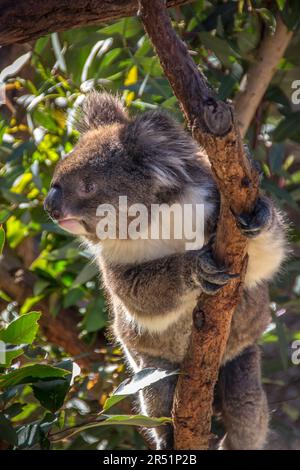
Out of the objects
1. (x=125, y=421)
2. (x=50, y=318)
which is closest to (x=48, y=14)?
(x=125, y=421)

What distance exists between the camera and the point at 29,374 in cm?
264

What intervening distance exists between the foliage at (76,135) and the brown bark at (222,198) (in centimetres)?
68

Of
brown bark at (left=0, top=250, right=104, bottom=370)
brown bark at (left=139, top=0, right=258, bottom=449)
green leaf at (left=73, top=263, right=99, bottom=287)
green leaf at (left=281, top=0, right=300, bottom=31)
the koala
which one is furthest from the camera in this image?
brown bark at (left=0, top=250, right=104, bottom=370)

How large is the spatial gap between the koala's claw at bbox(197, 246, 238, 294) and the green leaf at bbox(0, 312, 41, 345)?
466 mm

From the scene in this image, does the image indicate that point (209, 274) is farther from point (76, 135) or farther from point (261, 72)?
point (261, 72)

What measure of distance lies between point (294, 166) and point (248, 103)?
917mm

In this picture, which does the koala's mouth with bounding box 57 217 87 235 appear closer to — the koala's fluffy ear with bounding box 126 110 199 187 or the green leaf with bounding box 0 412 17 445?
the koala's fluffy ear with bounding box 126 110 199 187

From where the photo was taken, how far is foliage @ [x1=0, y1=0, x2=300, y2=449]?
3709 millimetres

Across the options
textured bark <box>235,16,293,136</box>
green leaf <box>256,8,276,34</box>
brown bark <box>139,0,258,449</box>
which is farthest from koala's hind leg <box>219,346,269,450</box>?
green leaf <box>256,8,276,34</box>

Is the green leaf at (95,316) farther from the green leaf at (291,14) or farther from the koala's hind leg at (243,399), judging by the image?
the green leaf at (291,14)

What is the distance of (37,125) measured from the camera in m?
3.95

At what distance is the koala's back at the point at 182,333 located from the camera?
125 inches
